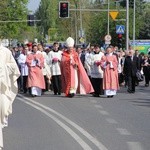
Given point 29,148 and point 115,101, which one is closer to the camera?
point 29,148

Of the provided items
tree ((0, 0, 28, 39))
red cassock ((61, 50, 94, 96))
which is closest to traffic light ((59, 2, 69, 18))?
red cassock ((61, 50, 94, 96))

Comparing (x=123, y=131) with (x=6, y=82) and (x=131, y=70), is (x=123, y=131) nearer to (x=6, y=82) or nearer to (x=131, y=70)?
(x=6, y=82)

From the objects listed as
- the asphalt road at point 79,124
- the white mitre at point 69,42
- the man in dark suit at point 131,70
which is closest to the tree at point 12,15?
Answer: the man in dark suit at point 131,70

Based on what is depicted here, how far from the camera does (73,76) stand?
20266mm

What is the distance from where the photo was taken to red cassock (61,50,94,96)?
65.8 ft

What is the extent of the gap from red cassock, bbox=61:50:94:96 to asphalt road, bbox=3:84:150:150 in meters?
0.91

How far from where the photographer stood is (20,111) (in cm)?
1566

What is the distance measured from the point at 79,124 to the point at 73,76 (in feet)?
24.2

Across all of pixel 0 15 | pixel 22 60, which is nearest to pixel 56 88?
pixel 22 60

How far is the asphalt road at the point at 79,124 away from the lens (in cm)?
1036

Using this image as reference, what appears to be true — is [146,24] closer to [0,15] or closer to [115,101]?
[0,15]

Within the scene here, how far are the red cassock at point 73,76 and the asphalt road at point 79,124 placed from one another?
0.91 metres

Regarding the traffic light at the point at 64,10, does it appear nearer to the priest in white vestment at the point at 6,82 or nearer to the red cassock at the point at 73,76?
the red cassock at the point at 73,76

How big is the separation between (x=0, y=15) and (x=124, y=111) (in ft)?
237
